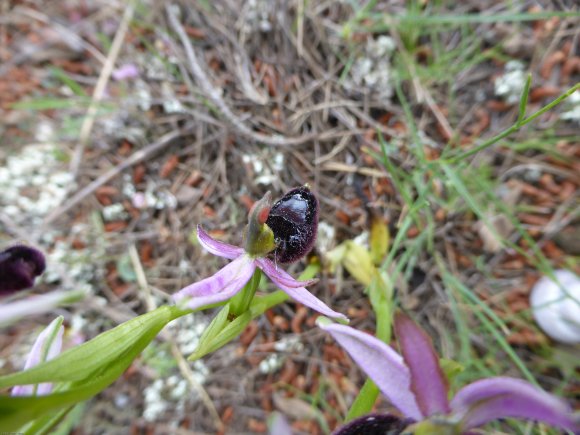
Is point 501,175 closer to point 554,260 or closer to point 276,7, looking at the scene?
point 554,260

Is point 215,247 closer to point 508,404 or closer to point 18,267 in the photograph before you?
point 18,267

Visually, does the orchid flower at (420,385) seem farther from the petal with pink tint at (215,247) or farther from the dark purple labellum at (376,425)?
the petal with pink tint at (215,247)

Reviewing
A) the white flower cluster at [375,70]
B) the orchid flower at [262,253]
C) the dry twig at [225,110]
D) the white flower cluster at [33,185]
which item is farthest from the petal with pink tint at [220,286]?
the white flower cluster at [33,185]

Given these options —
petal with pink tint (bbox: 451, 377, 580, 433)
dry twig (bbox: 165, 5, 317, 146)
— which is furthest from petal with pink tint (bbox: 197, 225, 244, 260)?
dry twig (bbox: 165, 5, 317, 146)

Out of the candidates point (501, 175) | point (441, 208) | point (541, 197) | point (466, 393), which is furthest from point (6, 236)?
point (541, 197)

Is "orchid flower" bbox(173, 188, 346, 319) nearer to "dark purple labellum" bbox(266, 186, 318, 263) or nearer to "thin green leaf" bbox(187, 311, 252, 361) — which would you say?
"dark purple labellum" bbox(266, 186, 318, 263)
